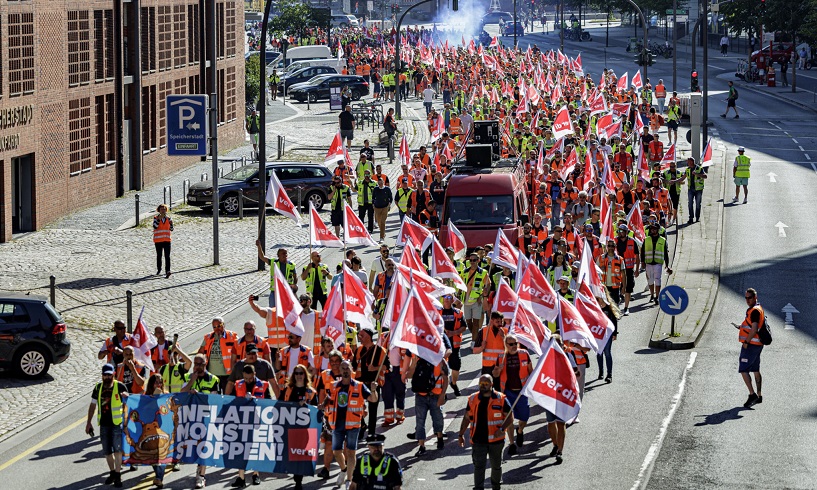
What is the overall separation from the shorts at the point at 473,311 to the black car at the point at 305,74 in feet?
181

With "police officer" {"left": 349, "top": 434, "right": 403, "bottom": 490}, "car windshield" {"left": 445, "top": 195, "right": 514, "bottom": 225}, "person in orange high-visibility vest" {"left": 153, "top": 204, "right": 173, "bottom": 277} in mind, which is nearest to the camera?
"police officer" {"left": 349, "top": 434, "right": 403, "bottom": 490}

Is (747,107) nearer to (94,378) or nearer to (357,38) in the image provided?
(357,38)

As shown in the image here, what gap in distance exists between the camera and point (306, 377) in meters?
16.8

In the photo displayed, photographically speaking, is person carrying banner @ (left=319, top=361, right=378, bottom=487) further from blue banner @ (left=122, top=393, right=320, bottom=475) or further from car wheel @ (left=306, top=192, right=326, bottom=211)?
car wheel @ (left=306, top=192, right=326, bottom=211)

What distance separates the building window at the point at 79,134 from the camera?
3984cm

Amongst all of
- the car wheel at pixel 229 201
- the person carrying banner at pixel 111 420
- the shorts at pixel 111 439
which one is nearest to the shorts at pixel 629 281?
the person carrying banner at pixel 111 420

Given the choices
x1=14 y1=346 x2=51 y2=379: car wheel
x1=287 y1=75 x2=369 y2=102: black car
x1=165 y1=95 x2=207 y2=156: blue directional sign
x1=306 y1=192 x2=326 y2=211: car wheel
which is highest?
x1=165 y1=95 x2=207 y2=156: blue directional sign

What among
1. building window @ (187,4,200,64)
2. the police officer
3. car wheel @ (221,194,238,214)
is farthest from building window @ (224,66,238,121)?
the police officer

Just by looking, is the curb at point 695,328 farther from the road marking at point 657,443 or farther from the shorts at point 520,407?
the shorts at point 520,407

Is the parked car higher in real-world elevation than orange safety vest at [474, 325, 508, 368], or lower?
higher

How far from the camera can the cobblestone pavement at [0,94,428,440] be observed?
22562mm

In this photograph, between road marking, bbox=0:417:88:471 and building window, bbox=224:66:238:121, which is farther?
building window, bbox=224:66:238:121

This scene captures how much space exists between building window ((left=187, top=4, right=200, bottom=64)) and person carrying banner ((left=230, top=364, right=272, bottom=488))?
35974 mm

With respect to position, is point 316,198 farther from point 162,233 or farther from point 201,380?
point 201,380
